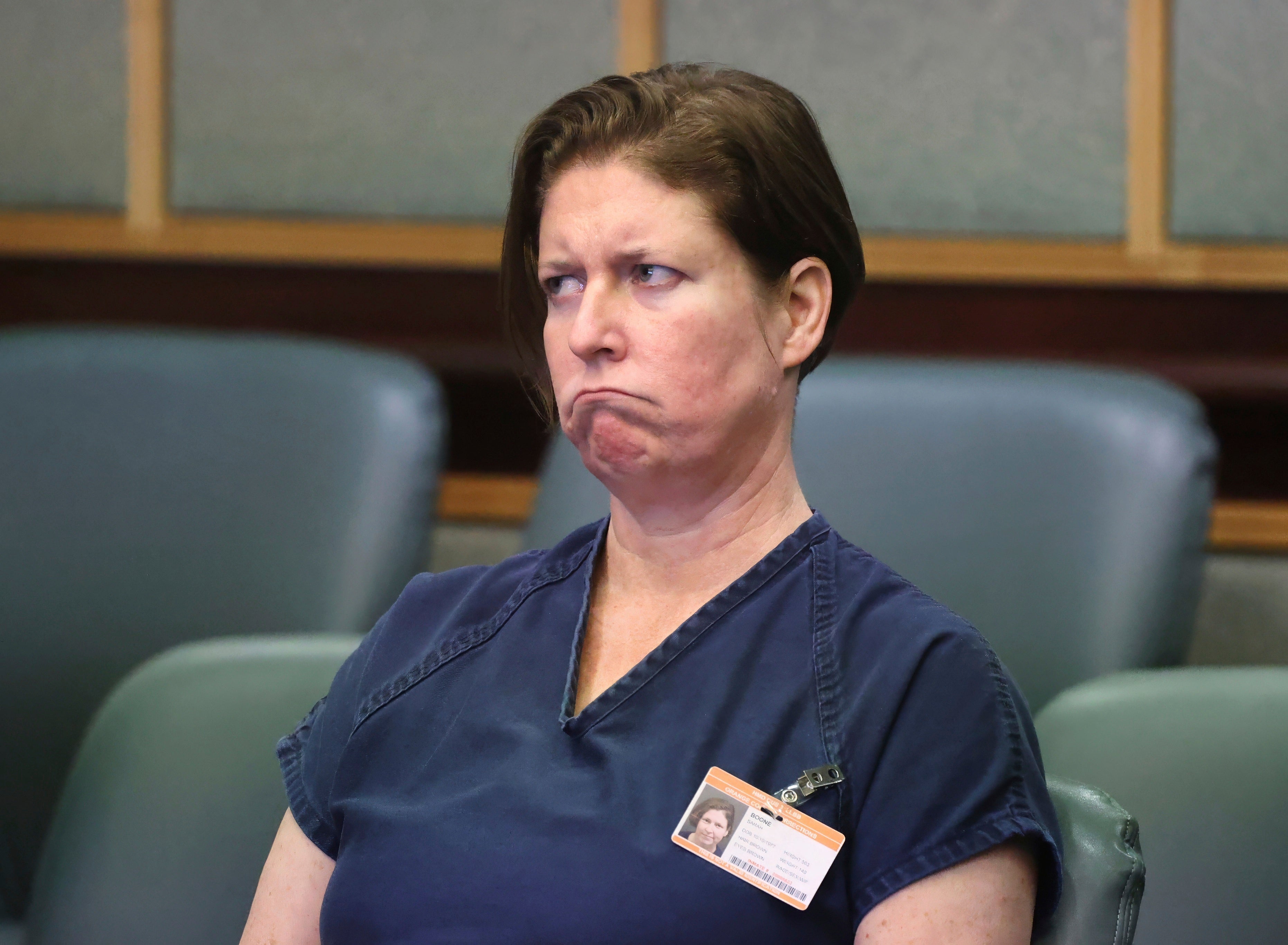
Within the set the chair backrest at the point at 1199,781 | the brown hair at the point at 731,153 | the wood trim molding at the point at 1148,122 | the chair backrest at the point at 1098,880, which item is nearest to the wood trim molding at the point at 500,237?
the wood trim molding at the point at 1148,122

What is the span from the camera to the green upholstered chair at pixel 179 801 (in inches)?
45.0

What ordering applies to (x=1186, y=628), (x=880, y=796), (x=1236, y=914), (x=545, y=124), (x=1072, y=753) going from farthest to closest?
(x=1186, y=628), (x=1072, y=753), (x=1236, y=914), (x=545, y=124), (x=880, y=796)

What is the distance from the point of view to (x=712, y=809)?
752mm

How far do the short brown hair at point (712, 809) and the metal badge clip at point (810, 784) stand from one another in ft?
0.08

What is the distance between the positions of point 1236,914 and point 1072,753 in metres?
0.16

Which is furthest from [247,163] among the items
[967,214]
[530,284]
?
[530,284]

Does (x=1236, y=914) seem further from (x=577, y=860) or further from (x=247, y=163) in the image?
(x=247, y=163)

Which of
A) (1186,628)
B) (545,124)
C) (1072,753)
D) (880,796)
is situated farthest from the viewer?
(1186,628)

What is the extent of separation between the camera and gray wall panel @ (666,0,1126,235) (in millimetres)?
1722

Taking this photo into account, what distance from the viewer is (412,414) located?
1574 mm

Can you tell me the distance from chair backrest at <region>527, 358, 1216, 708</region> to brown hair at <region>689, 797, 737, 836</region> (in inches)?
23.8

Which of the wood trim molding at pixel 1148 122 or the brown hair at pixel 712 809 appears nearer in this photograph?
the brown hair at pixel 712 809

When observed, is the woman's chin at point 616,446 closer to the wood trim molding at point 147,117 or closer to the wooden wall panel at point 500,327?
the wooden wall panel at point 500,327

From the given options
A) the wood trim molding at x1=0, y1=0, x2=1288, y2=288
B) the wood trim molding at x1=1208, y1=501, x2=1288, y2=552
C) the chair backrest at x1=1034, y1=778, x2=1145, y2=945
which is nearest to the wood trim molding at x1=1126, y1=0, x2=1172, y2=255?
the wood trim molding at x1=0, y1=0, x2=1288, y2=288
